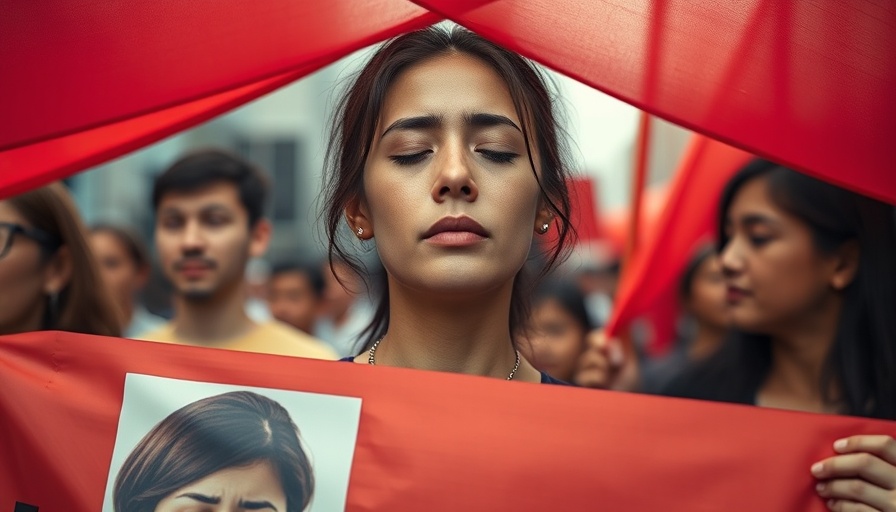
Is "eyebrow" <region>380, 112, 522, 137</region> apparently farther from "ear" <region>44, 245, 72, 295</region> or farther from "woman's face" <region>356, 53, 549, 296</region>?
"ear" <region>44, 245, 72, 295</region>

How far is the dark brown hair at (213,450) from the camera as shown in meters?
2.04

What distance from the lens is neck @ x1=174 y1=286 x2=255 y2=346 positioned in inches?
170

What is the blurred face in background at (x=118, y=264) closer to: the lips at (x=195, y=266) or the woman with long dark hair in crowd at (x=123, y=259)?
the woman with long dark hair in crowd at (x=123, y=259)

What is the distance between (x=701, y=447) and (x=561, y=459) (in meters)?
0.25

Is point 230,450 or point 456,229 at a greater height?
point 456,229

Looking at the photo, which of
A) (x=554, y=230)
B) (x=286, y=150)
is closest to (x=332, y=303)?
(x=554, y=230)

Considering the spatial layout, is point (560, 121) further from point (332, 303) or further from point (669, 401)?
point (332, 303)

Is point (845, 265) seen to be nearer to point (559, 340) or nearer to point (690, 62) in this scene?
point (690, 62)

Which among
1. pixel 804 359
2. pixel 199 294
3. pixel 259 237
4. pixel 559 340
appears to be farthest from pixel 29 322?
pixel 559 340

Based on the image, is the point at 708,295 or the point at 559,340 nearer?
the point at 559,340

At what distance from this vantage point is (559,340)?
539 cm

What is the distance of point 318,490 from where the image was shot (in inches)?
79.9

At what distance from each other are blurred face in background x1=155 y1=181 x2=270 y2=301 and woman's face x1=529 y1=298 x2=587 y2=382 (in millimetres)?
1468

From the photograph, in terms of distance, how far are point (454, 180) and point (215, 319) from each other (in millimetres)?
2423
